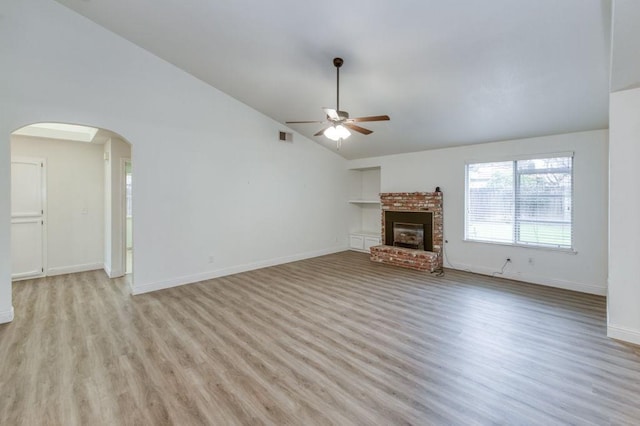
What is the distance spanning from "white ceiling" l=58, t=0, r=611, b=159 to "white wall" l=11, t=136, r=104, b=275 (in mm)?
2883

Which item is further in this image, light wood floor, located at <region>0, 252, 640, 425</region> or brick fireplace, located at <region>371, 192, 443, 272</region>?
brick fireplace, located at <region>371, 192, 443, 272</region>

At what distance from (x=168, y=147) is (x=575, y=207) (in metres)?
6.83

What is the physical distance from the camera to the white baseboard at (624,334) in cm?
297

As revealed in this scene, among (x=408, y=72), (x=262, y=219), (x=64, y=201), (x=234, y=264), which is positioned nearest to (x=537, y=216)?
(x=408, y=72)

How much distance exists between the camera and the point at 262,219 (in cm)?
616

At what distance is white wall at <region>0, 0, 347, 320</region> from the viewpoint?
3553 mm

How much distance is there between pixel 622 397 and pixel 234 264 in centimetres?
538

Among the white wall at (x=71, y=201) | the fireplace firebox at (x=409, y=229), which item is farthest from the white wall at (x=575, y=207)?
the white wall at (x=71, y=201)

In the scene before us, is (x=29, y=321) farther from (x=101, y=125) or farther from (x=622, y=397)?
(x=622, y=397)

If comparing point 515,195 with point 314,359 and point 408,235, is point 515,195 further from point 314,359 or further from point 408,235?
point 314,359

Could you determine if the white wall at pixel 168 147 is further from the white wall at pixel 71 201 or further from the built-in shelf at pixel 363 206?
the white wall at pixel 71 201

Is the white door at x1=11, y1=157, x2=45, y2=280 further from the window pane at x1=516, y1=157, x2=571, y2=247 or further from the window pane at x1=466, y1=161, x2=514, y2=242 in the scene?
the window pane at x1=516, y1=157, x2=571, y2=247

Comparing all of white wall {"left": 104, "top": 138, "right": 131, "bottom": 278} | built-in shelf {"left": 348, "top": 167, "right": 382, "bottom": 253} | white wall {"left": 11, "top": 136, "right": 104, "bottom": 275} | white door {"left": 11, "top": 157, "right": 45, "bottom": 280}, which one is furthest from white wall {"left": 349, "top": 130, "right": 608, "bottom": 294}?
white door {"left": 11, "top": 157, "right": 45, "bottom": 280}

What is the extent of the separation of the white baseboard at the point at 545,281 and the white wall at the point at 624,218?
70.4 inches
